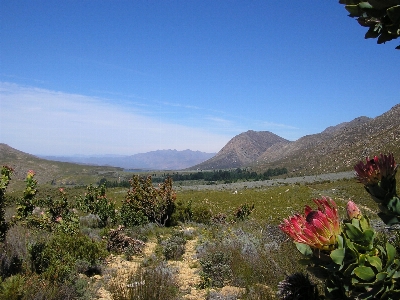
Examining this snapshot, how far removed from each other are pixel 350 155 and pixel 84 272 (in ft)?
254

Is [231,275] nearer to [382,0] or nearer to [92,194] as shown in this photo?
[382,0]

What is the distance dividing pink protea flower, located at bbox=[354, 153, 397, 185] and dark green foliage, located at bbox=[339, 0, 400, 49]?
732 millimetres

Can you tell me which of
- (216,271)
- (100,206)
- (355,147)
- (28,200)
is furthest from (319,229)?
(355,147)

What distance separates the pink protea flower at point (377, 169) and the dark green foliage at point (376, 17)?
73cm

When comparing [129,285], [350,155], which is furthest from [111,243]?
[350,155]

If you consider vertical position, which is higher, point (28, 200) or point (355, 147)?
point (355, 147)

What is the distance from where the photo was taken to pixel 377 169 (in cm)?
207

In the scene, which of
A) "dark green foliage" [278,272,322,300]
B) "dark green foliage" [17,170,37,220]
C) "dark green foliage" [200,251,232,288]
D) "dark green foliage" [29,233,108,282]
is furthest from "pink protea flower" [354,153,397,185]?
"dark green foliage" [17,170,37,220]

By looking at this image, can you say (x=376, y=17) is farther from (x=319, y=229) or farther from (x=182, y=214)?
(x=182, y=214)

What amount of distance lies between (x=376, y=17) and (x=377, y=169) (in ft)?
3.13

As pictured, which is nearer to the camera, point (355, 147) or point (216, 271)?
point (216, 271)

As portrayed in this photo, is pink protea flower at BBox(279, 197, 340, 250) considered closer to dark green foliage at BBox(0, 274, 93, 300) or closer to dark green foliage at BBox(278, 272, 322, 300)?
dark green foliage at BBox(278, 272, 322, 300)

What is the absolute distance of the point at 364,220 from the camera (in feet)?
5.82

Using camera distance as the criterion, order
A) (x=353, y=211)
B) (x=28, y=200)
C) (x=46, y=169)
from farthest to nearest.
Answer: (x=46, y=169)
(x=28, y=200)
(x=353, y=211)
